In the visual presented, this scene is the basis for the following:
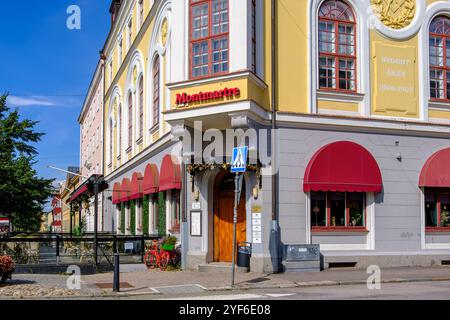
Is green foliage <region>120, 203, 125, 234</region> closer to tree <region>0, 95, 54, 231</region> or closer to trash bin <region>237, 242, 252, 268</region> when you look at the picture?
tree <region>0, 95, 54, 231</region>

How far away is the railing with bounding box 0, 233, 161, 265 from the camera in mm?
18188

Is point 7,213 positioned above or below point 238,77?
below

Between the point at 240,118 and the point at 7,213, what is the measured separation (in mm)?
28794

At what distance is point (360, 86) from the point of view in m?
20.5

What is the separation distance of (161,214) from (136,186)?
475 centimetres

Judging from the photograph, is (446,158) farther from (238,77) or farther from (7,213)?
(7,213)

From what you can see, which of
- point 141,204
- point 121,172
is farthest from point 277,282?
point 121,172

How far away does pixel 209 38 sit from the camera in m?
19.0

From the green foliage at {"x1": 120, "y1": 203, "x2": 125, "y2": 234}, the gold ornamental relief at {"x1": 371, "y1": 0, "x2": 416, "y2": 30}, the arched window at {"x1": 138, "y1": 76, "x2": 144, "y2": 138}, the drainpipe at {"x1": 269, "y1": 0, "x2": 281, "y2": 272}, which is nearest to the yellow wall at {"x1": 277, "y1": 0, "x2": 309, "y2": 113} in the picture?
the drainpipe at {"x1": 269, "y1": 0, "x2": 281, "y2": 272}

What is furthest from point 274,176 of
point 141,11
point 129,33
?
point 129,33

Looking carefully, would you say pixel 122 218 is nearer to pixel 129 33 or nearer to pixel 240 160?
pixel 129 33

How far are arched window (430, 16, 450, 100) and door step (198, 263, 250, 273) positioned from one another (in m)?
9.46

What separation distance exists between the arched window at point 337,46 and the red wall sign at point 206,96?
3659 millimetres

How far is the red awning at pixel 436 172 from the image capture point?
20625mm
